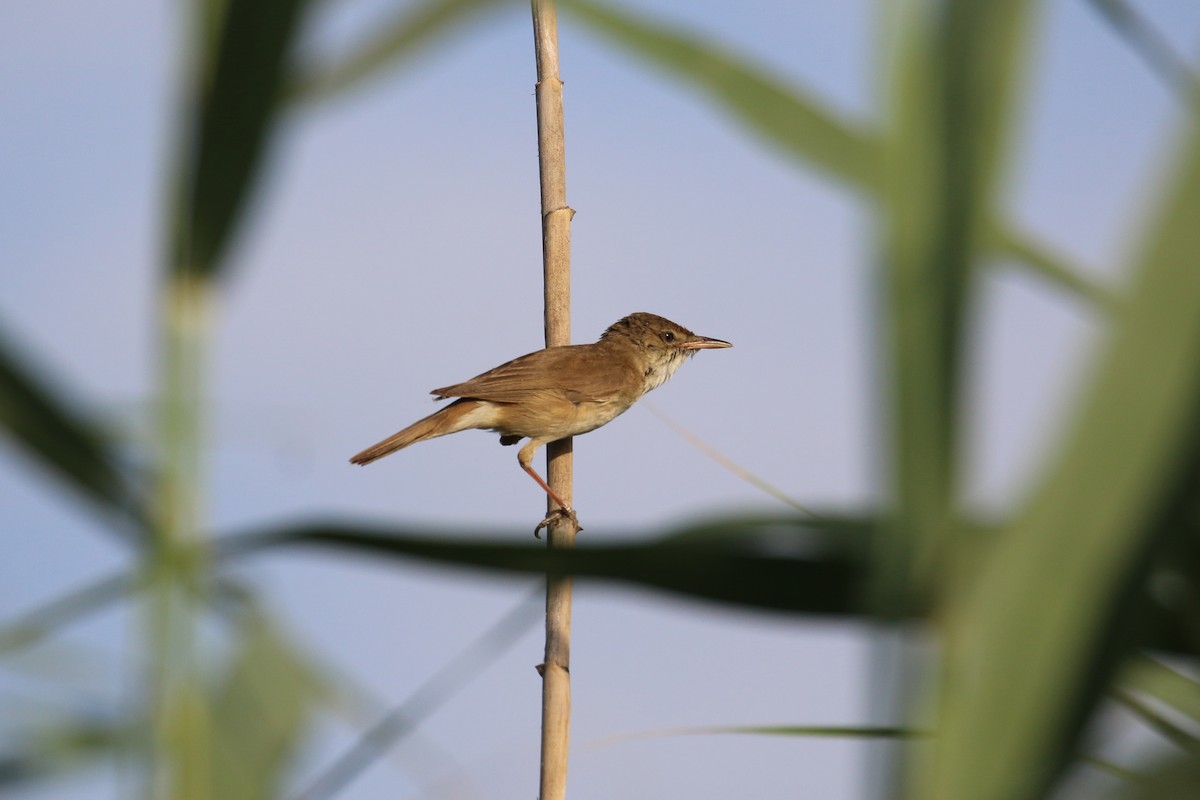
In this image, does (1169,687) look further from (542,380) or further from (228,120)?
(542,380)

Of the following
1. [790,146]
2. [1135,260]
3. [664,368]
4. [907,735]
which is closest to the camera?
[1135,260]

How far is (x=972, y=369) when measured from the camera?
67 centimetres

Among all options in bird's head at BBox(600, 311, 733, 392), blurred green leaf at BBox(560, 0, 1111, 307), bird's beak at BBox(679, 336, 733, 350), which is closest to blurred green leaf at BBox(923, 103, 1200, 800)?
blurred green leaf at BBox(560, 0, 1111, 307)

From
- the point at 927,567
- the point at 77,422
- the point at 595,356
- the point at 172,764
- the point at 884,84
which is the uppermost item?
the point at 595,356

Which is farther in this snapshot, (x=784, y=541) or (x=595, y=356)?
(x=595, y=356)

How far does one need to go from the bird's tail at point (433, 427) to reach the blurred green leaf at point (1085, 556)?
6001mm

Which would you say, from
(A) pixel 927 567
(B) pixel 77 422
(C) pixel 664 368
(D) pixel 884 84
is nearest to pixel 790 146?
(D) pixel 884 84

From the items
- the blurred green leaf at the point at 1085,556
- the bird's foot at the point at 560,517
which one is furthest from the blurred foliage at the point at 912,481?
the bird's foot at the point at 560,517

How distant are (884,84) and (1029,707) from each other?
35 centimetres

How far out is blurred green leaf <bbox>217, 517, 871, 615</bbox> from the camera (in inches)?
28.3

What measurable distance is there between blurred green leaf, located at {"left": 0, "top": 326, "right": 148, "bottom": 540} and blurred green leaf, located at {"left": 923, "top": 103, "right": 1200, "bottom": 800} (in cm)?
53

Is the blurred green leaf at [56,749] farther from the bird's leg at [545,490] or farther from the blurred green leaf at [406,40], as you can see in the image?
the bird's leg at [545,490]

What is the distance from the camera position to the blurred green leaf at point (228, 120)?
0.72m

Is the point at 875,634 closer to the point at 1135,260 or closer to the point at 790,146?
the point at 1135,260
